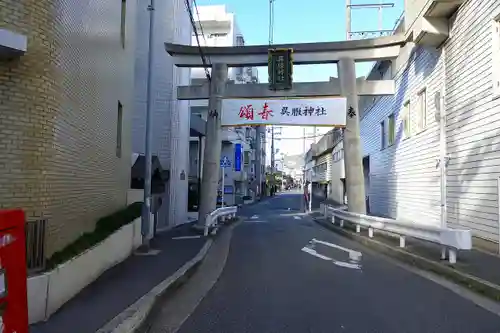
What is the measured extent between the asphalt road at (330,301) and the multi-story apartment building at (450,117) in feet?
9.84

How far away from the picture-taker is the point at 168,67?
80.1 ft

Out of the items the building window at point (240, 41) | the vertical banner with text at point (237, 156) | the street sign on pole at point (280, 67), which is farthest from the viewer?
the building window at point (240, 41)

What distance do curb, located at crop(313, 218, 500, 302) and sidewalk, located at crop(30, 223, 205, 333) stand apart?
16.3ft

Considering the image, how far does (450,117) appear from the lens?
47.9ft

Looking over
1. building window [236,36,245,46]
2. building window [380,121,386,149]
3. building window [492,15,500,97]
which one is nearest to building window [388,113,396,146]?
building window [380,121,386,149]

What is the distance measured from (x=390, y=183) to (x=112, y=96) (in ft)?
50.3

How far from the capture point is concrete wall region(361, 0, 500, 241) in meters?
11.8

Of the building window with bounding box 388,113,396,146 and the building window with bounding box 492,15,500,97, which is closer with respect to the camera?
the building window with bounding box 492,15,500,97

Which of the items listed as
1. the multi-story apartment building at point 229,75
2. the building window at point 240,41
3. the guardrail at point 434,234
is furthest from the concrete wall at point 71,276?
the building window at point 240,41

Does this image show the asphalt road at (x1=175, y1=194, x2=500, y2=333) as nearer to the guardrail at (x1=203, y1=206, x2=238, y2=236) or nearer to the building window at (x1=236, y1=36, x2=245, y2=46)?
the guardrail at (x1=203, y1=206, x2=238, y2=236)

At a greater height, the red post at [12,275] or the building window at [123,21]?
the building window at [123,21]

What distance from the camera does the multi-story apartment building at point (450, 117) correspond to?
11711mm

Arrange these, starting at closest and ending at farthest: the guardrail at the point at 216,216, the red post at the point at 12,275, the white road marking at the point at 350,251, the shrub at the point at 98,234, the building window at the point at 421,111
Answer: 1. the red post at the point at 12,275
2. the shrub at the point at 98,234
3. the white road marking at the point at 350,251
4. the building window at the point at 421,111
5. the guardrail at the point at 216,216

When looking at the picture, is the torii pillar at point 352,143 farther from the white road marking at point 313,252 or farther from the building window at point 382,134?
the white road marking at point 313,252
